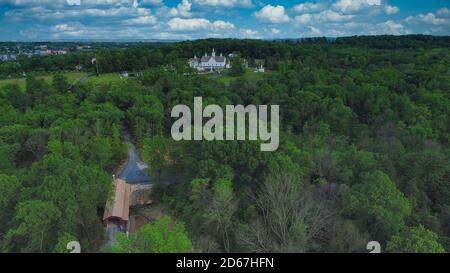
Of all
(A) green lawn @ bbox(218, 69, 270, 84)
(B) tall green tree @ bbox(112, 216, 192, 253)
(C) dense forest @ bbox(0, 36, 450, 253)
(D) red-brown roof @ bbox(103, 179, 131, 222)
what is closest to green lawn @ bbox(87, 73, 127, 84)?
(C) dense forest @ bbox(0, 36, 450, 253)

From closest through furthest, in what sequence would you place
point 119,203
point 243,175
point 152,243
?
1. point 152,243
2. point 243,175
3. point 119,203

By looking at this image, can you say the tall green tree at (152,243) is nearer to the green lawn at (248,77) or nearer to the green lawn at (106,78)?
the green lawn at (248,77)

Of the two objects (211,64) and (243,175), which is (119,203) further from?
(211,64)

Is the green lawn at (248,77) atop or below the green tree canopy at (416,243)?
atop

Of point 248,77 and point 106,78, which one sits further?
point 106,78

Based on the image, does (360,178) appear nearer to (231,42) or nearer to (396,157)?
(396,157)

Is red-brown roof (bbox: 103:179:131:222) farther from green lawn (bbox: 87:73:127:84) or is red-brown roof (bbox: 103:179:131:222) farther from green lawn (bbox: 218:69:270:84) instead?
green lawn (bbox: 87:73:127:84)

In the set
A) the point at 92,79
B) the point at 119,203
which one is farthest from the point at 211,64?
the point at 119,203

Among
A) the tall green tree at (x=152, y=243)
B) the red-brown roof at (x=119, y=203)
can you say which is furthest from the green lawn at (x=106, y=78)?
the tall green tree at (x=152, y=243)

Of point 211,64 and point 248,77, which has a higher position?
point 211,64
